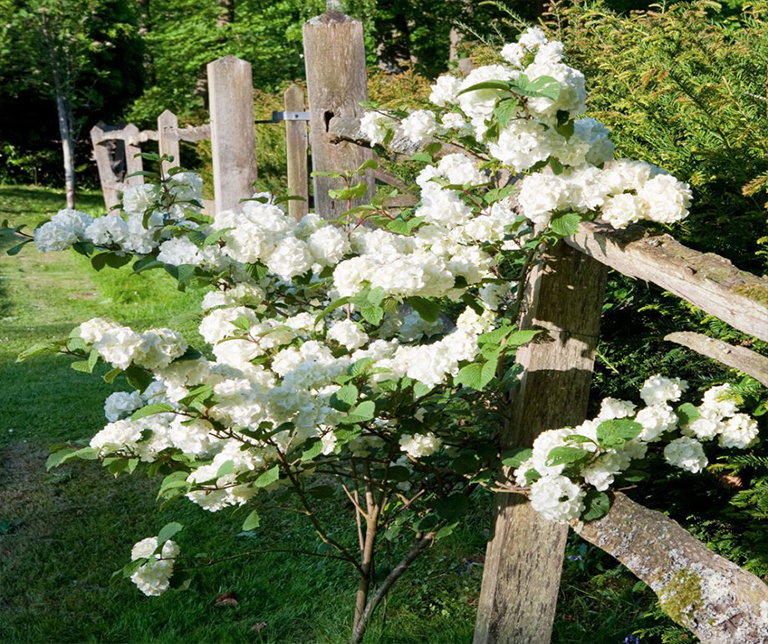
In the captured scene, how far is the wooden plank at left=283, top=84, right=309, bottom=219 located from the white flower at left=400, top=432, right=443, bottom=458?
3.14 m

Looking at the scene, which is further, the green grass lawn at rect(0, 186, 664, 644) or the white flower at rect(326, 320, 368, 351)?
the green grass lawn at rect(0, 186, 664, 644)

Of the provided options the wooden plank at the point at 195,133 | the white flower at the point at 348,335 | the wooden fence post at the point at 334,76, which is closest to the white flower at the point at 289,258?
the white flower at the point at 348,335

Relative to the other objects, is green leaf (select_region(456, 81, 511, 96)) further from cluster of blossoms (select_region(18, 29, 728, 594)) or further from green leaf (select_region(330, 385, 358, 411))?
green leaf (select_region(330, 385, 358, 411))

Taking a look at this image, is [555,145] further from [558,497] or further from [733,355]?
[558,497]

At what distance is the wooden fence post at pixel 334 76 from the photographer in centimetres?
367

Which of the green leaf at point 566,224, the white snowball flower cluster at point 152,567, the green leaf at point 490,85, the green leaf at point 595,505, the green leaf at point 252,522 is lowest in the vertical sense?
the white snowball flower cluster at point 152,567

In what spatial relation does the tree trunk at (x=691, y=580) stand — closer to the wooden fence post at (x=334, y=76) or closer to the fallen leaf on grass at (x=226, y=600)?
the fallen leaf on grass at (x=226, y=600)

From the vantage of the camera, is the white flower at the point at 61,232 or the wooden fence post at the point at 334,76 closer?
the white flower at the point at 61,232

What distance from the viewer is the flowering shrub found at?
68.7 inches

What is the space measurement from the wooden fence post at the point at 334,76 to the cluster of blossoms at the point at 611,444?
6.93 feet

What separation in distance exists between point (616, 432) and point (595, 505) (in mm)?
201

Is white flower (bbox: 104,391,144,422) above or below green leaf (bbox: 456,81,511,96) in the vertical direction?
below

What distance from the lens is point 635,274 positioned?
1.72 metres

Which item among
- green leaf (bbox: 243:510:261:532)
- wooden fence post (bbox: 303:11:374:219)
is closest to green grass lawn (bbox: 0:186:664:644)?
green leaf (bbox: 243:510:261:532)
